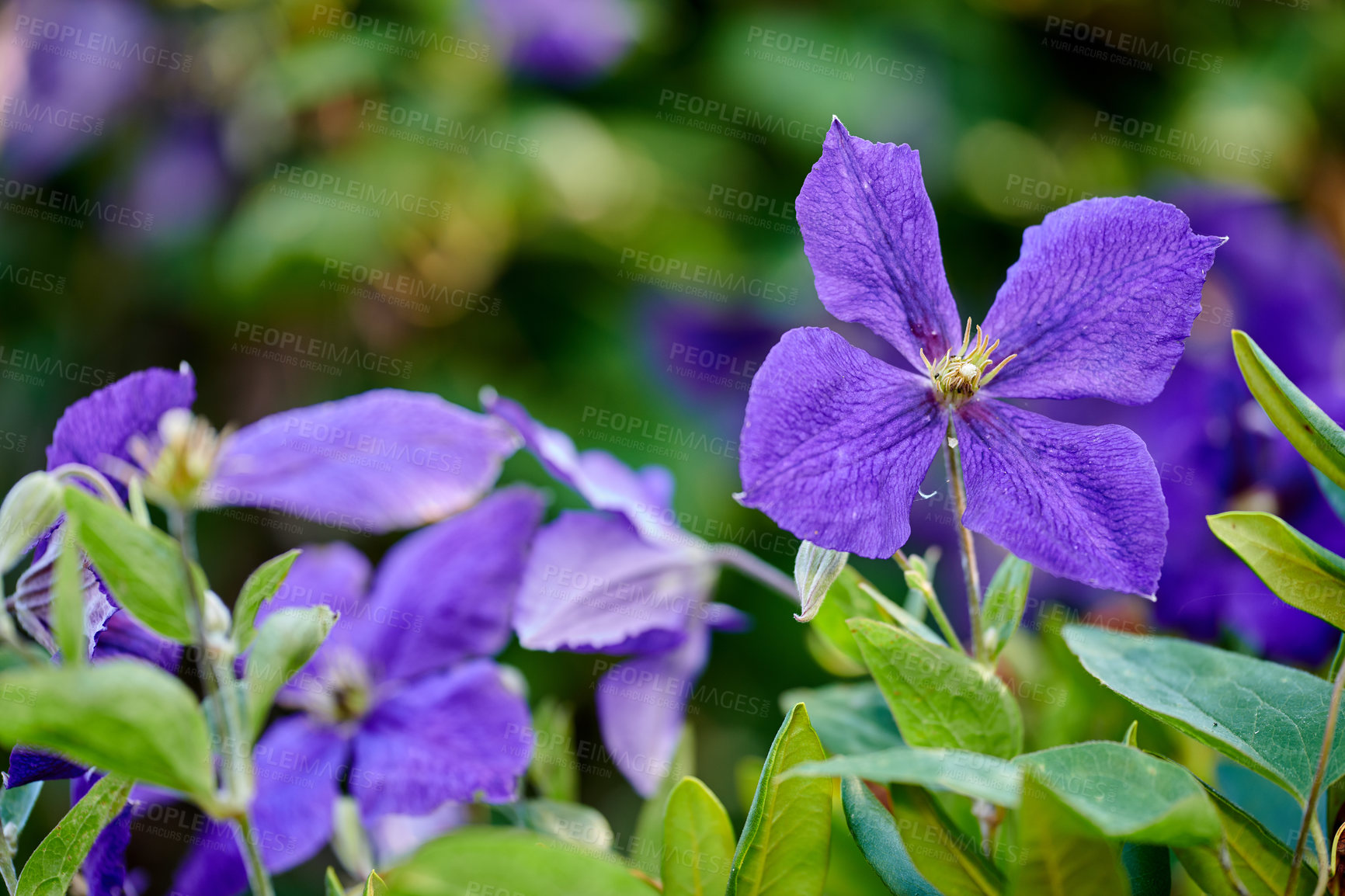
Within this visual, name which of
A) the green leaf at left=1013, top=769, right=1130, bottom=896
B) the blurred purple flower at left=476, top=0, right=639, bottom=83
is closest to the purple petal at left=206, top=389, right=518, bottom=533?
the green leaf at left=1013, top=769, right=1130, bottom=896

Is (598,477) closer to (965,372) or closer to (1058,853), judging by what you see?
(965,372)

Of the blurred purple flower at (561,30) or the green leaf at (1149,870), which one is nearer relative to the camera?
the green leaf at (1149,870)

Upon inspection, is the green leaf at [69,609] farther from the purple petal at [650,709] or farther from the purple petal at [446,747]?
the purple petal at [650,709]

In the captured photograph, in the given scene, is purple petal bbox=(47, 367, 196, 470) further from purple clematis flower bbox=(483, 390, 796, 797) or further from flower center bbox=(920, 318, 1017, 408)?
flower center bbox=(920, 318, 1017, 408)

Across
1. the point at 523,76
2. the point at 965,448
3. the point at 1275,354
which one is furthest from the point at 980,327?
the point at 523,76

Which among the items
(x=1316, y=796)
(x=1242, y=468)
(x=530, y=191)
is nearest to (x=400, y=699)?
(x=1316, y=796)

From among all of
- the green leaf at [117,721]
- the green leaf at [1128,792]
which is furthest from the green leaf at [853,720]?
the green leaf at [117,721]
